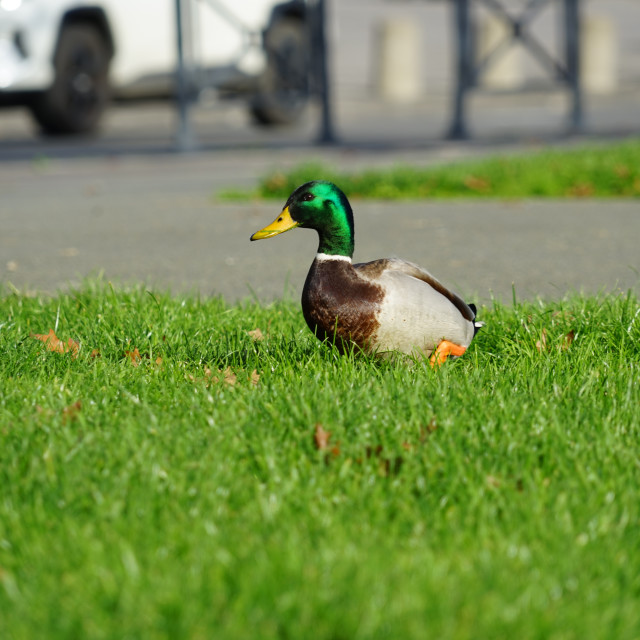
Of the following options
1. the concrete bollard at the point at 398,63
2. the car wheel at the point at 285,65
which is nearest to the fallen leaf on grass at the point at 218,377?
the car wheel at the point at 285,65

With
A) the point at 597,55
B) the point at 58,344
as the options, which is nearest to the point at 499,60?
the point at 597,55

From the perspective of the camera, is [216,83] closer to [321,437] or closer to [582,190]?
[582,190]

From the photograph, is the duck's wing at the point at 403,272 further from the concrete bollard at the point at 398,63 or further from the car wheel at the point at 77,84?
the concrete bollard at the point at 398,63

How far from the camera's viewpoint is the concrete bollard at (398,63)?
2789 centimetres

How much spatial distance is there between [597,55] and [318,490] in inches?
1111

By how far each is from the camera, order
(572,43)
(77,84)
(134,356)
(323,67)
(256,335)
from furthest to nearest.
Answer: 1. (572,43)
2. (323,67)
3. (77,84)
4. (256,335)
5. (134,356)

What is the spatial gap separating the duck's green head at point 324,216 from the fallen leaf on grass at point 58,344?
2.82 ft

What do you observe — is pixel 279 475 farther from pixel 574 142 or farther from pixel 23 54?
pixel 574 142

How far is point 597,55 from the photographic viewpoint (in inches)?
1149

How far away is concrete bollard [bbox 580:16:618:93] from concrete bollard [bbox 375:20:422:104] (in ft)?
14.1

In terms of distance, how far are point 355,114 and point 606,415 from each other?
19.6 m

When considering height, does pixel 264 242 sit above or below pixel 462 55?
below

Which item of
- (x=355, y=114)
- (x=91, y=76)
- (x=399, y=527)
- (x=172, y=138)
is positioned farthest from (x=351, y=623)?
(x=355, y=114)

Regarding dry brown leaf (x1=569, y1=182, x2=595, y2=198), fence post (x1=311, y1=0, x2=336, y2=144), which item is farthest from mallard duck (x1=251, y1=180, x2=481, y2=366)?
fence post (x1=311, y1=0, x2=336, y2=144)
